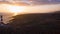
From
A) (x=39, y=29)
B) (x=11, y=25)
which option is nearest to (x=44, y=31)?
(x=39, y=29)

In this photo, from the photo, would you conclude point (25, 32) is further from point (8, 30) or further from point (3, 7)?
point (3, 7)

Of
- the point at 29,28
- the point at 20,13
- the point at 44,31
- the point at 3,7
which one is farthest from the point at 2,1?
the point at 44,31

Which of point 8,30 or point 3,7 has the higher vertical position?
point 3,7

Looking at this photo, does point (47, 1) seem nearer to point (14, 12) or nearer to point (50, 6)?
point (50, 6)

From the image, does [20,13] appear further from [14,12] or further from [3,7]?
[3,7]

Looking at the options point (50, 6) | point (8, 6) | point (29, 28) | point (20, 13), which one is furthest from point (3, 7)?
point (50, 6)

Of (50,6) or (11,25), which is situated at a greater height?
(50,6)

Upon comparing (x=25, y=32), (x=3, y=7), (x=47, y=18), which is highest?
(x=3, y=7)
